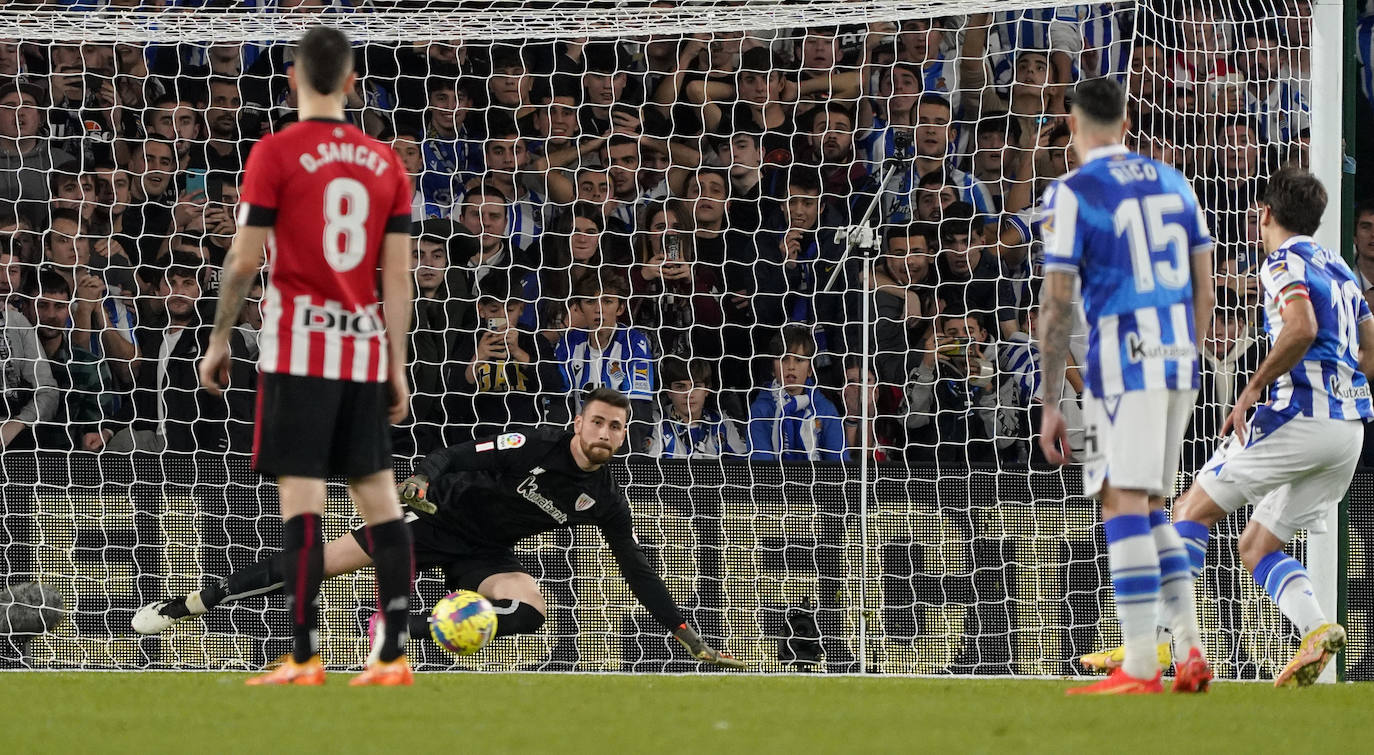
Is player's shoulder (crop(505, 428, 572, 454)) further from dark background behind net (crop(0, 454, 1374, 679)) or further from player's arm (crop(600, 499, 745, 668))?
dark background behind net (crop(0, 454, 1374, 679))

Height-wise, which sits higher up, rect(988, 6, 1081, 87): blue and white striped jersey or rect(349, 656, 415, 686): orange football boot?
rect(988, 6, 1081, 87): blue and white striped jersey

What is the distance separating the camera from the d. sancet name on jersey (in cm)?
429

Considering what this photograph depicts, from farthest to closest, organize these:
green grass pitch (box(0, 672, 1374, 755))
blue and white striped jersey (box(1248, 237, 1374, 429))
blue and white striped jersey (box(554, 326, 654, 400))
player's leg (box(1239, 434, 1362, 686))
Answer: blue and white striped jersey (box(554, 326, 654, 400)) < player's leg (box(1239, 434, 1362, 686)) < blue and white striped jersey (box(1248, 237, 1374, 429)) < green grass pitch (box(0, 672, 1374, 755))

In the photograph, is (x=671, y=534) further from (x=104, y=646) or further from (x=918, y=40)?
(x=918, y=40)

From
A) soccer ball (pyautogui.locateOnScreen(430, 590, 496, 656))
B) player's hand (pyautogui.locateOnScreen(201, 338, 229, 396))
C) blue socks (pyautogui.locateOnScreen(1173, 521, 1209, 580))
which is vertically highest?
player's hand (pyautogui.locateOnScreen(201, 338, 229, 396))

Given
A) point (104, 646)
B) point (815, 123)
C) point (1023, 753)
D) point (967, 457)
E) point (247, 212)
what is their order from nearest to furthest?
point (1023, 753)
point (247, 212)
point (104, 646)
point (967, 457)
point (815, 123)

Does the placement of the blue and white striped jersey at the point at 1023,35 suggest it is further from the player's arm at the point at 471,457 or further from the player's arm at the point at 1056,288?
the player's arm at the point at 1056,288

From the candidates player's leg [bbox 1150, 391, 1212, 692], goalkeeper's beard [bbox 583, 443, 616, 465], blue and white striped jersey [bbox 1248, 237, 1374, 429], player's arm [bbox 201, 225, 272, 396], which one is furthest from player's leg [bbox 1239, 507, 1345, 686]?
player's arm [bbox 201, 225, 272, 396]

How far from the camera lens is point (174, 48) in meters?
9.38

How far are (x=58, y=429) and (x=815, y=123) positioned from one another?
13.6 feet

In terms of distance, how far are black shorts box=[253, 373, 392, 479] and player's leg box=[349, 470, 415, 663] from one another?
0.36 feet

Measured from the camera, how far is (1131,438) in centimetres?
437

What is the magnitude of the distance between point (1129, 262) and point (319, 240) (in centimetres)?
204

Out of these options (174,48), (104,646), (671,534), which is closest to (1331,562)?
(671,534)
